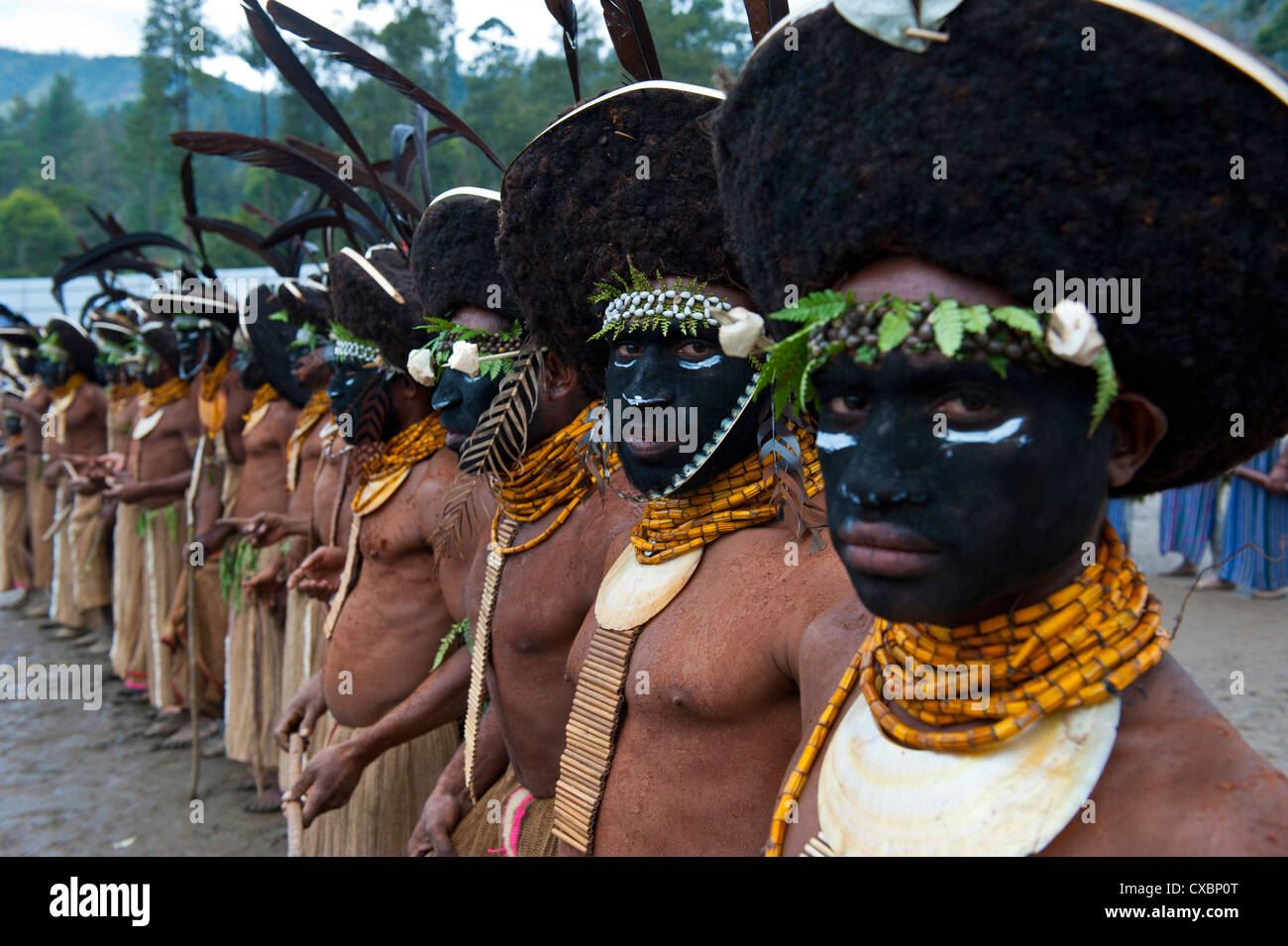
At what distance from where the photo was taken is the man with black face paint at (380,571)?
407 centimetres

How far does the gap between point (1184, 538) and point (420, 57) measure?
17928 millimetres

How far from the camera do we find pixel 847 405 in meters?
1.42

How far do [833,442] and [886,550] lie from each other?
6.9 inches

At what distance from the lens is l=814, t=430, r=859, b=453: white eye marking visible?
1.40 meters

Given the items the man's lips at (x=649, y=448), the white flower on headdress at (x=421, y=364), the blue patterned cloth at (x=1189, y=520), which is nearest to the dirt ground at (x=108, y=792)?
the white flower on headdress at (x=421, y=364)

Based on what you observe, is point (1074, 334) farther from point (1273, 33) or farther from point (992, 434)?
point (1273, 33)

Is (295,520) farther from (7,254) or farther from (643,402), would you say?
(7,254)

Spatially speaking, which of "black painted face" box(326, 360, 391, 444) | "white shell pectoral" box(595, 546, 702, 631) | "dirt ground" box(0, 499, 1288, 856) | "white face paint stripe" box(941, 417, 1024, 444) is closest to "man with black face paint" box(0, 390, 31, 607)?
→ "dirt ground" box(0, 499, 1288, 856)

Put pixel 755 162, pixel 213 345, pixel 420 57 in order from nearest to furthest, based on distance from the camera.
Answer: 1. pixel 755 162
2. pixel 213 345
3. pixel 420 57

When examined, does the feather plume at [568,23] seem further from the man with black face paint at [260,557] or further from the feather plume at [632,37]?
the man with black face paint at [260,557]

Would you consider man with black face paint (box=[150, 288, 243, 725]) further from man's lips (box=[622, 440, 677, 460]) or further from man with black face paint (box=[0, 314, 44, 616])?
man's lips (box=[622, 440, 677, 460])

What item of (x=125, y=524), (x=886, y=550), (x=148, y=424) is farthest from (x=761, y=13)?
(x=125, y=524)
